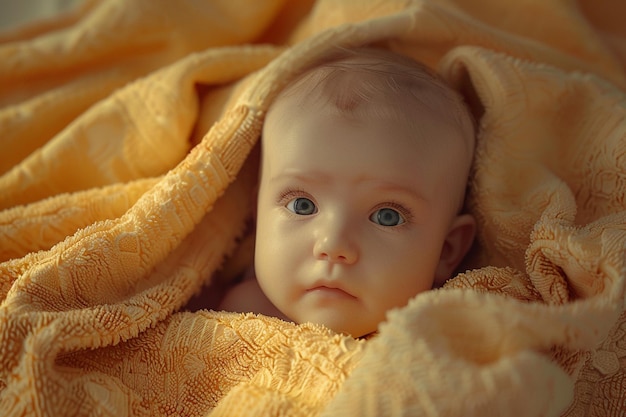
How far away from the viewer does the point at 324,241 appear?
2.92 feet

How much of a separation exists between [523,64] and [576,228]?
1.14ft

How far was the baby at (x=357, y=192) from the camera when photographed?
2.96ft

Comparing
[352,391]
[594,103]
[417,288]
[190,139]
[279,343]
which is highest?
[594,103]

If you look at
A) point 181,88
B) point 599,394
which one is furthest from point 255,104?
point 599,394

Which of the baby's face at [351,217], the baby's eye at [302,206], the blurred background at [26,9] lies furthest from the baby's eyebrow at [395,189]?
the blurred background at [26,9]

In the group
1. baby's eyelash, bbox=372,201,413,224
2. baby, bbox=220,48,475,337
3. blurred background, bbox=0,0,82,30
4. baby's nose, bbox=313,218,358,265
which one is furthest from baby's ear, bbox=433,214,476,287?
blurred background, bbox=0,0,82,30

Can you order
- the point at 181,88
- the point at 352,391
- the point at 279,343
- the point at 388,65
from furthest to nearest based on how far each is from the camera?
the point at 181,88 < the point at 388,65 < the point at 279,343 < the point at 352,391

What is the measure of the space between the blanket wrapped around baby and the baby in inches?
2.4

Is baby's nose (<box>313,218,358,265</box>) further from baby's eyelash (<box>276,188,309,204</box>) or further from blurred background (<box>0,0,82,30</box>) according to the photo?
blurred background (<box>0,0,82,30</box>)

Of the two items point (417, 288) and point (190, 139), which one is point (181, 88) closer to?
point (190, 139)

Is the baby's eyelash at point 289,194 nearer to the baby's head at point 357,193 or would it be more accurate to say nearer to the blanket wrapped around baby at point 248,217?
the baby's head at point 357,193

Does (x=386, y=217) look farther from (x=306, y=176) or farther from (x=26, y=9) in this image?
(x=26, y=9)

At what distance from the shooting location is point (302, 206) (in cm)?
97

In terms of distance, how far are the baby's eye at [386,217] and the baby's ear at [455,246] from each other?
137 mm
